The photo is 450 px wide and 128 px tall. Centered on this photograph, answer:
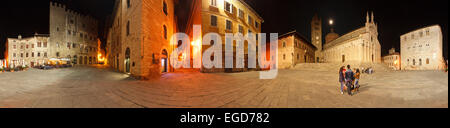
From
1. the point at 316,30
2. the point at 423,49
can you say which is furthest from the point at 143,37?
the point at 316,30

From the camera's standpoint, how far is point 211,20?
14805mm

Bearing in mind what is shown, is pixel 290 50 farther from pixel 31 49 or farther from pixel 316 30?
pixel 31 49

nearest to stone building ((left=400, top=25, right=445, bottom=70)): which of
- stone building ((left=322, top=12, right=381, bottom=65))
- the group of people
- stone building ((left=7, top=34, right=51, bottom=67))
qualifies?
stone building ((left=322, top=12, right=381, bottom=65))

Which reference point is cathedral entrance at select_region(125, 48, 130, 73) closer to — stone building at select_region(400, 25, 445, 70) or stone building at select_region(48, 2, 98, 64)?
stone building at select_region(48, 2, 98, 64)

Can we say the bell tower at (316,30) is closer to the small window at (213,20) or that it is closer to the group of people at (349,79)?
the small window at (213,20)

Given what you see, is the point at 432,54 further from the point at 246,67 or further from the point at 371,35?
the point at 246,67

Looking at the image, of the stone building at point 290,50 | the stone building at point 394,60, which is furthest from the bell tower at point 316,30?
the stone building at point 290,50

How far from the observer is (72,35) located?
29.9 m

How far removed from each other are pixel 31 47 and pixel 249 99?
51.3m

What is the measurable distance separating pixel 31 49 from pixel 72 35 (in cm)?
943

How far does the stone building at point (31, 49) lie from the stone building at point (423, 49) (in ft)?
268

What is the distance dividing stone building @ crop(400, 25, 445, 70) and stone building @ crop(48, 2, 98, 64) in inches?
3042
